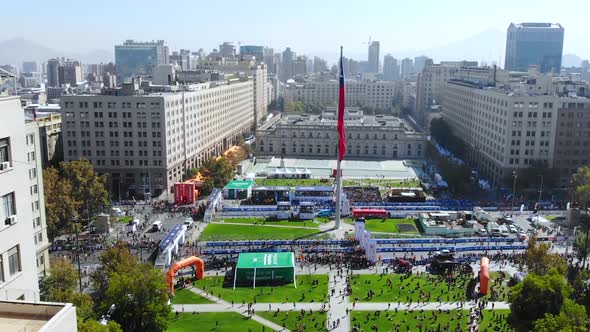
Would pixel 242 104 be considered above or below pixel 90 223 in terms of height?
above

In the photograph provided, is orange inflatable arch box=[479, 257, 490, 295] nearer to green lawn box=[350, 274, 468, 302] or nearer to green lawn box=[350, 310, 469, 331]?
green lawn box=[350, 274, 468, 302]

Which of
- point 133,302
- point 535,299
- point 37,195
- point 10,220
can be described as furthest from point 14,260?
point 37,195

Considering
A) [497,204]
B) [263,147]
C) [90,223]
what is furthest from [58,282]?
[263,147]

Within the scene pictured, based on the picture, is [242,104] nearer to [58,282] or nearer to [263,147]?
[263,147]

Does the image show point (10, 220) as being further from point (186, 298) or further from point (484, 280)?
point (484, 280)

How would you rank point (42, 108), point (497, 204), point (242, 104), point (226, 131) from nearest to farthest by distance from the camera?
point (497, 204), point (42, 108), point (226, 131), point (242, 104)
